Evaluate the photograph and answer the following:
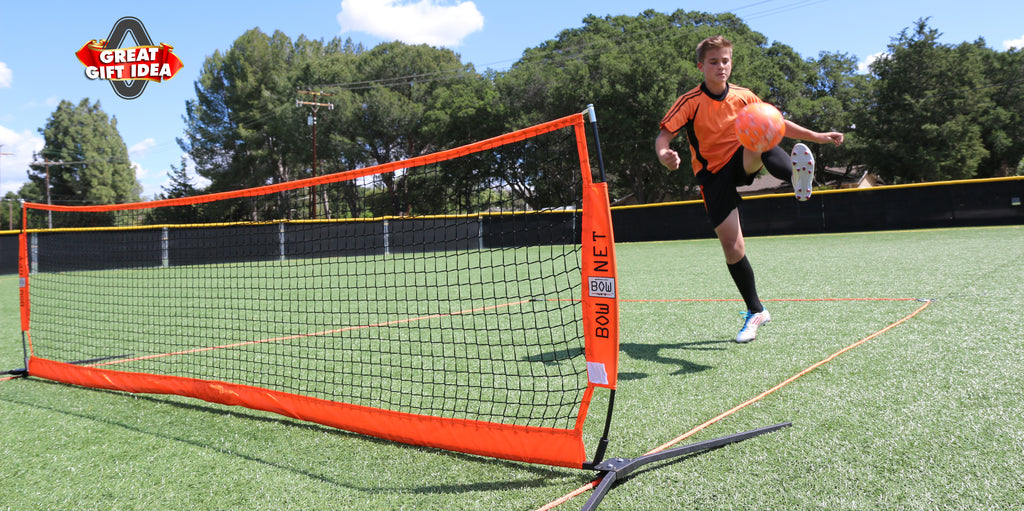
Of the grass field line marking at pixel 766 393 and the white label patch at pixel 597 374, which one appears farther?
the grass field line marking at pixel 766 393

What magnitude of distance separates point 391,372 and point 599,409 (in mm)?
1558

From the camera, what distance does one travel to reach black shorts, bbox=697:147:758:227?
3686 millimetres

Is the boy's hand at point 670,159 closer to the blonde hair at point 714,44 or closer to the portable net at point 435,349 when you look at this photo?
the portable net at point 435,349

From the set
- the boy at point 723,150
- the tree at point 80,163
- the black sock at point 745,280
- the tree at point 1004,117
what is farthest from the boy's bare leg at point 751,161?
the tree at point 80,163

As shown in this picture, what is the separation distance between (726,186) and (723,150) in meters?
0.24

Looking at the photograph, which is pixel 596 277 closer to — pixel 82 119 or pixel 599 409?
Result: pixel 599 409

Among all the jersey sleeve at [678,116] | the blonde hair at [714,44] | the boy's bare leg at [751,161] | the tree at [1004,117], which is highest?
the tree at [1004,117]

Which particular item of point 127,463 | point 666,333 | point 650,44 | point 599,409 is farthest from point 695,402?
point 650,44

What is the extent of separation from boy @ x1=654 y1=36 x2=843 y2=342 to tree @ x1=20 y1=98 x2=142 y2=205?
58284mm

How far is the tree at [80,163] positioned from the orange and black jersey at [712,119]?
58.3 m

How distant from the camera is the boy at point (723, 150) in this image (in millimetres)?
3516

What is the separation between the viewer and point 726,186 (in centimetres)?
369

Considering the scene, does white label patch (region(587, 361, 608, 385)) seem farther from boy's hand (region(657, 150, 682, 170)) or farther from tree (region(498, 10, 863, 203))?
tree (region(498, 10, 863, 203))

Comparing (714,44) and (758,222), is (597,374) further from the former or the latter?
(758,222)
